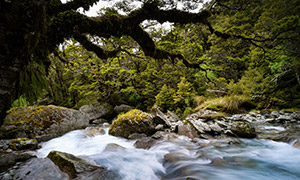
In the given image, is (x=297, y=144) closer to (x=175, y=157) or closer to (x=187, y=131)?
(x=187, y=131)

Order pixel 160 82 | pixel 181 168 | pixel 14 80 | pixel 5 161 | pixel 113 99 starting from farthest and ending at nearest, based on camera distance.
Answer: pixel 113 99
pixel 160 82
pixel 181 168
pixel 5 161
pixel 14 80

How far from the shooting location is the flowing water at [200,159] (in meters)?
3.14

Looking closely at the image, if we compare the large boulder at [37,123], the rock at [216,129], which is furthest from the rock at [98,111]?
the rock at [216,129]

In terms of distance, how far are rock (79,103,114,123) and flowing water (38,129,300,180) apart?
6.39m

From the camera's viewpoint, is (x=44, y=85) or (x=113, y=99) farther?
(x=113, y=99)

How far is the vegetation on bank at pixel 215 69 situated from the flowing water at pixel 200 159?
265 cm

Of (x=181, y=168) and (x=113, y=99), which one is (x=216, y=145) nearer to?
(x=181, y=168)

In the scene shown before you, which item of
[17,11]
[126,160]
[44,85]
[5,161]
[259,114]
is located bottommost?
[126,160]

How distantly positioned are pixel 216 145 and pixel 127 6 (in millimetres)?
5612

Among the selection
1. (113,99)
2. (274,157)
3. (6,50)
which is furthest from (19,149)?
(113,99)

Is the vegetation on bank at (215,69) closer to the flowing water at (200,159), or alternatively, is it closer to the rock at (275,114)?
the rock at (275,114)

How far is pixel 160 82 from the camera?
13.3 m

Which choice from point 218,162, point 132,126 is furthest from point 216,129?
point 132,126

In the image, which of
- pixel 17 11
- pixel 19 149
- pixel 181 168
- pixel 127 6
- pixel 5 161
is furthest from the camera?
pixel 19 149
